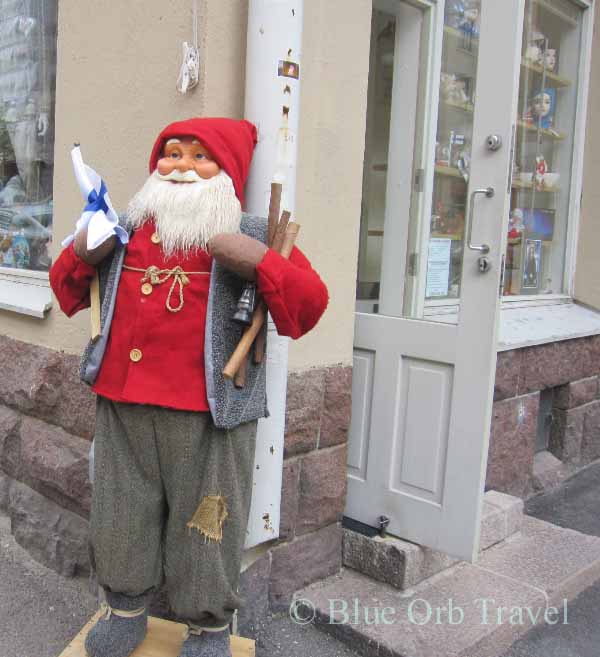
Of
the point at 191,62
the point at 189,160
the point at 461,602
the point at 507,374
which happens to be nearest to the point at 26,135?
the point at 191,62

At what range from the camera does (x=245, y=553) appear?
2.50m

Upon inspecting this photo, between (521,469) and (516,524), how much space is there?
0.58m

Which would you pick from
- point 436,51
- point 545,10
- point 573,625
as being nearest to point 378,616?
point 573,625

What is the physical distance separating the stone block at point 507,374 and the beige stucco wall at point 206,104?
1189 millimetres

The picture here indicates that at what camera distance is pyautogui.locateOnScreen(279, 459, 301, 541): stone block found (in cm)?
271

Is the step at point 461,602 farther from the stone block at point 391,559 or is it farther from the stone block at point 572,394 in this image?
the stone block at point 572,394

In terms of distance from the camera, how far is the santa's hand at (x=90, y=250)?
200 centimetres

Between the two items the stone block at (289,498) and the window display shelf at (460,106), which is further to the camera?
the window display shelf at (460,106)

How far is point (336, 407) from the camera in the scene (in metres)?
2.91

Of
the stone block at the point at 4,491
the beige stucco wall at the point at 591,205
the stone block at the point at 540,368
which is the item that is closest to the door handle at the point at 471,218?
the stone block at the point at 540,368

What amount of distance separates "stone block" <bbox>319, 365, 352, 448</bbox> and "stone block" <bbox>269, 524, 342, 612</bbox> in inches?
14.7

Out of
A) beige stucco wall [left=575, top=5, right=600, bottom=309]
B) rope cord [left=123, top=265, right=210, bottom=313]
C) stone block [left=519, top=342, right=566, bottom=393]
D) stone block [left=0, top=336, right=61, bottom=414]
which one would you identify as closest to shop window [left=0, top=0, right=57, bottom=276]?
stone block [left=0, top=336, right=61, bottom=414]

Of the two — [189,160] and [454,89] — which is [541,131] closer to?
[454,89]

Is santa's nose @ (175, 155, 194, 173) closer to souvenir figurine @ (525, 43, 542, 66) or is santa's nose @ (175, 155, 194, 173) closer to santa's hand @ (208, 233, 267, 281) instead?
santa's hand @ (208, 233, 267, 281)
